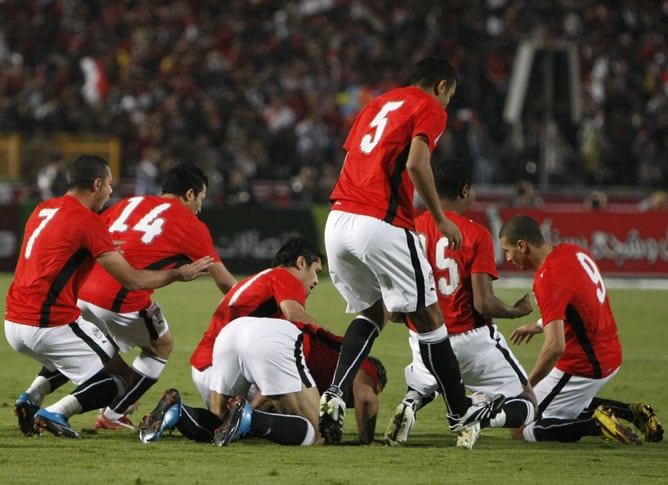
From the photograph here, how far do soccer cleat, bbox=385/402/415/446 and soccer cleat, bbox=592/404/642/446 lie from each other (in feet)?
4.13

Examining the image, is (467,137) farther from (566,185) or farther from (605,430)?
(605,430)

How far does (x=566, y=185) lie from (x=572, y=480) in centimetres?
1742

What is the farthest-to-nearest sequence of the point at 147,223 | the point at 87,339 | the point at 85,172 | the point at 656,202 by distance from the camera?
1. the point at 656,202
2. the point at 147,223
3. the point at 85,172
4. the point at 87,339

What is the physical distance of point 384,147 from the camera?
6.74 meters

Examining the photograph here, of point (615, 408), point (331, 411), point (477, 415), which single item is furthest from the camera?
point (615, 408)

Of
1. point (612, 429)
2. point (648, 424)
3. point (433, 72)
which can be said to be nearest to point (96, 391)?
point (433, 72)

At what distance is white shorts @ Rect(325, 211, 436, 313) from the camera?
6559 millimetres

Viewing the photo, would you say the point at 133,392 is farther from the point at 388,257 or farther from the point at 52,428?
the point at 388,257

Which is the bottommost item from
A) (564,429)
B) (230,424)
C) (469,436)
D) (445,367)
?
(564,429)

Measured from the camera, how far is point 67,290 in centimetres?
708

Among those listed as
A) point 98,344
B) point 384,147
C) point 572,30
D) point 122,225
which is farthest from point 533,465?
point 572,30

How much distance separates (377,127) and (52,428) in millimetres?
2500

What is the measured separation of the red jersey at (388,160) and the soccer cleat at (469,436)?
1173 mm

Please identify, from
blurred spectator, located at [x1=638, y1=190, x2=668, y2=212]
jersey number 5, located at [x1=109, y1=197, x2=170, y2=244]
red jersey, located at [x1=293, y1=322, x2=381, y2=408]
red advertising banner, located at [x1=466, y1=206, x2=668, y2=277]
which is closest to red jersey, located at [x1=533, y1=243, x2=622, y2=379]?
red jersey, located at [x1=293, y1=322, x2=381, y2=408]
